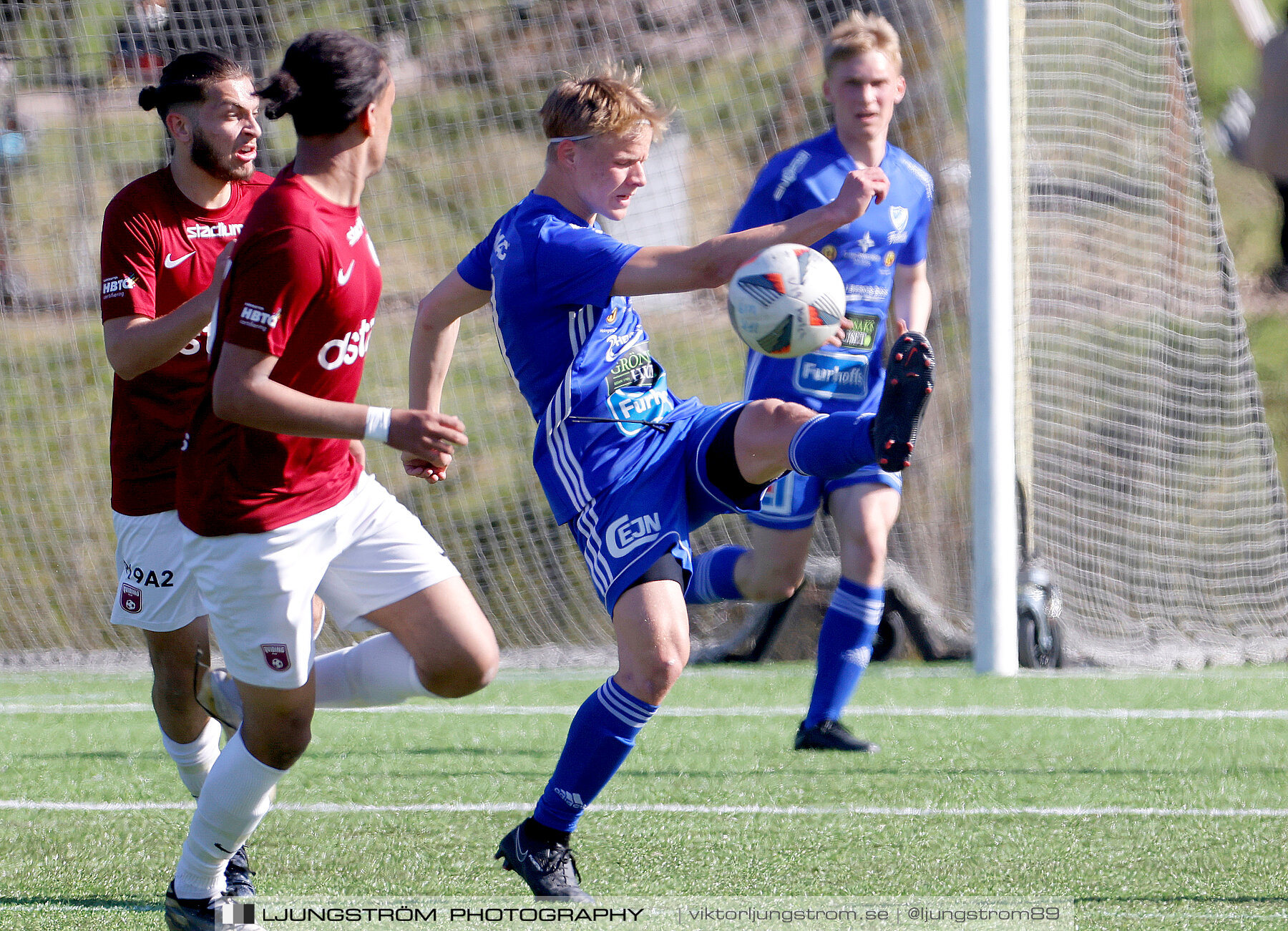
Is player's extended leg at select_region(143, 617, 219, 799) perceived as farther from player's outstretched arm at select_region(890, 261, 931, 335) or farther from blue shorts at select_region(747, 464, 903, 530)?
player's outstretched arm at select_region(890, 261, 931, 335)

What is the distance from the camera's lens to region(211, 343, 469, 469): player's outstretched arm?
2453mm

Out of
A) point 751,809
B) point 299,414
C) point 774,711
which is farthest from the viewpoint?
point 774,711

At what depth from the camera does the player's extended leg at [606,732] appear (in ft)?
9.73

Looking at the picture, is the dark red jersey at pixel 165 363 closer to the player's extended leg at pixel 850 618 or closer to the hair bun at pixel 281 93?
the hair bun at pixel 281 93

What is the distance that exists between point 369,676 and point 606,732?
1.69ft

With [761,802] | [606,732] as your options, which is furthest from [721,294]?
[606,732]

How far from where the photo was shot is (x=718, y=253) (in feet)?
9.66

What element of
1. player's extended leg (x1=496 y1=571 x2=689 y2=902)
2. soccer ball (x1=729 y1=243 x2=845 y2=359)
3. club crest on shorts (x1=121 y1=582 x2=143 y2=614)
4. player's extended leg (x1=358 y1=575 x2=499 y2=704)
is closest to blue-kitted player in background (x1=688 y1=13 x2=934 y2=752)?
soccer ball (x1=729 y1=243 x2=845 y2=359)

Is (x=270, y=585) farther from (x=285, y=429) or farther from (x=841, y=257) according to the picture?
(x=841, y=257)

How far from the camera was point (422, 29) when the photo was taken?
812 centimetres

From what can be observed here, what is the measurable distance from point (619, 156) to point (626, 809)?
5.80 feet

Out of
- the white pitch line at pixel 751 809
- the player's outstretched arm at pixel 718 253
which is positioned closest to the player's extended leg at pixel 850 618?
the white pitch line at pixel 751 809

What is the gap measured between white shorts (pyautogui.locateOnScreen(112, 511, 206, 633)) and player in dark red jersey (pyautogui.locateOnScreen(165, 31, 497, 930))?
0.62m

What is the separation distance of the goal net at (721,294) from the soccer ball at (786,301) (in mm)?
3599
